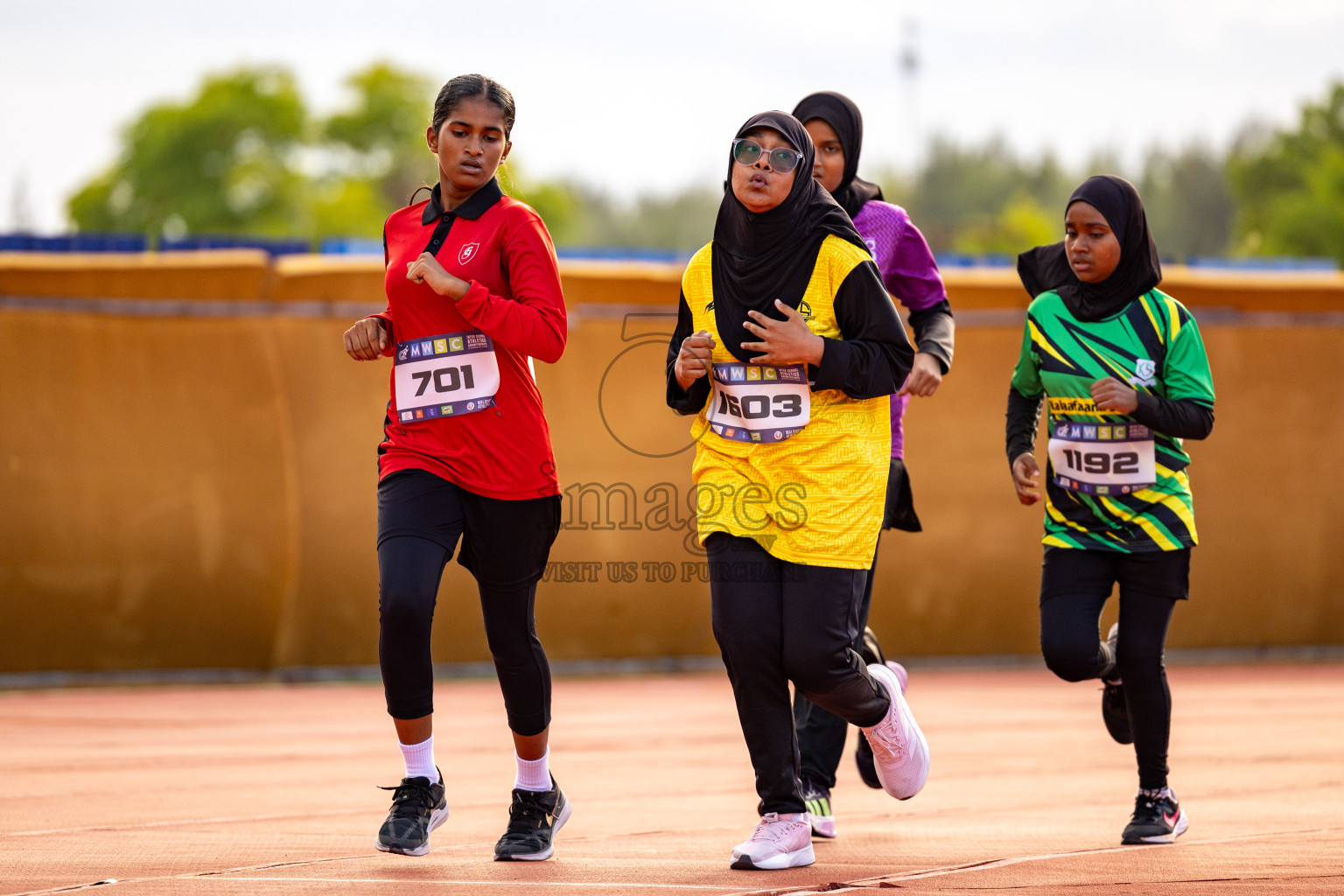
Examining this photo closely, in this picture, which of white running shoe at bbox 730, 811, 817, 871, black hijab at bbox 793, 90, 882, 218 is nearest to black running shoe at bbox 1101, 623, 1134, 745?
white running shoe at bbox 730, 811, 817, 871

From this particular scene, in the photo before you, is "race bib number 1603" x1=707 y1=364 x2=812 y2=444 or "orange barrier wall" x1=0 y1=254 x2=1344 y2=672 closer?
"race bib number 1603" x1=707 y1=364 x2=812 y2=444

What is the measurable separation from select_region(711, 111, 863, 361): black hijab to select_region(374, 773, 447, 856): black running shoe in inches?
54.3

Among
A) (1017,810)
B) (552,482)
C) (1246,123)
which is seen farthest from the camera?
(1246,123)

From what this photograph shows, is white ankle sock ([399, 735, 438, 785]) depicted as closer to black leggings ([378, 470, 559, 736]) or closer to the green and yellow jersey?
black leggings ([378, 470, 559, 736])

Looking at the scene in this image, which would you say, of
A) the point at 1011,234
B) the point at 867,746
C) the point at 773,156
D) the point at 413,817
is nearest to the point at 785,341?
the point at 773,156

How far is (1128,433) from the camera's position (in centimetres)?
448

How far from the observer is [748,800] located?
17.2 feet

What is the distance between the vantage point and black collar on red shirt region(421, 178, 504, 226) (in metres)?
4.00

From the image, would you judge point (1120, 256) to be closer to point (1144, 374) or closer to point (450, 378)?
point (1144, 374)

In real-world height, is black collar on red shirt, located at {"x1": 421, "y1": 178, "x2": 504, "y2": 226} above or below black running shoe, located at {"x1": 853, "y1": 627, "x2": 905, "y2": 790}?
above

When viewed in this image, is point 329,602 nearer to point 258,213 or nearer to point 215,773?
point 215,773

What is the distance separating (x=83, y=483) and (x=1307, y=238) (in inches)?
2404

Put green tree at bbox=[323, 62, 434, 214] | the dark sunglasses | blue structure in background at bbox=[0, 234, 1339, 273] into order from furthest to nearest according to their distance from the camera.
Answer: green tree at bbox=[323, 62, 434, 214]
blue structure in background at bbox=[0, 234, 1339, 273]
the dark sunglasses

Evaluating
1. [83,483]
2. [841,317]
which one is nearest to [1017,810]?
[841,317]
